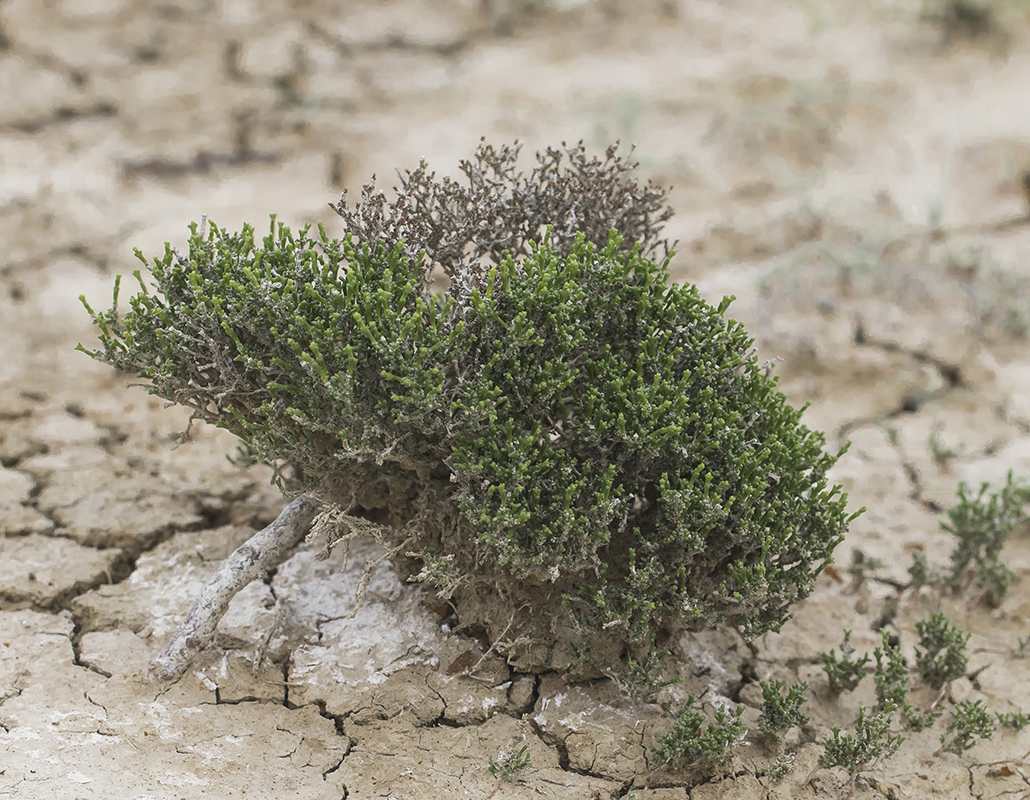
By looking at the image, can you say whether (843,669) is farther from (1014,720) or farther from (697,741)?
(697,741)

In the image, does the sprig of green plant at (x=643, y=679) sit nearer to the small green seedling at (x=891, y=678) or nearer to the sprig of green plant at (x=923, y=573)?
the small green seedling at (x=891, y=678)

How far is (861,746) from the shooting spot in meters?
3.43

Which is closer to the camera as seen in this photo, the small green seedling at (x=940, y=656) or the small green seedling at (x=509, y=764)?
the small green seedling at (x=509, y=764)

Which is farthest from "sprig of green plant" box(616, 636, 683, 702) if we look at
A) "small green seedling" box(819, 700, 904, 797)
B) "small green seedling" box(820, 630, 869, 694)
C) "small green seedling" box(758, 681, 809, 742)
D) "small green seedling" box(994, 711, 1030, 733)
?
"small green seedling" box(994, 711, 1030, 733)

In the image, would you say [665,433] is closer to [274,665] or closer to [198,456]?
[274,665]

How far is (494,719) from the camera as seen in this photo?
3652 millimetres

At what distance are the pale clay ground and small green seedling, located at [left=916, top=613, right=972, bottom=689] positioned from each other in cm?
16

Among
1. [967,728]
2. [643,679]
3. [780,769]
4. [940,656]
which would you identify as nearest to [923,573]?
[940,656]

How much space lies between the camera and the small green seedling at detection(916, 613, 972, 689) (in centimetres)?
404

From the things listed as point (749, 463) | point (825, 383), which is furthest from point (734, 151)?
point (749, 463)

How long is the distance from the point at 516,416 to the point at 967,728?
95.6 inches

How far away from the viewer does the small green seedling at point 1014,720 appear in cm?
378

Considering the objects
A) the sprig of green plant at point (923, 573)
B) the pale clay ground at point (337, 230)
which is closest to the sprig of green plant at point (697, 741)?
the pale clay ground at point (337, 230)

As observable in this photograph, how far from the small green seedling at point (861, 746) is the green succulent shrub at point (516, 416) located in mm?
527
